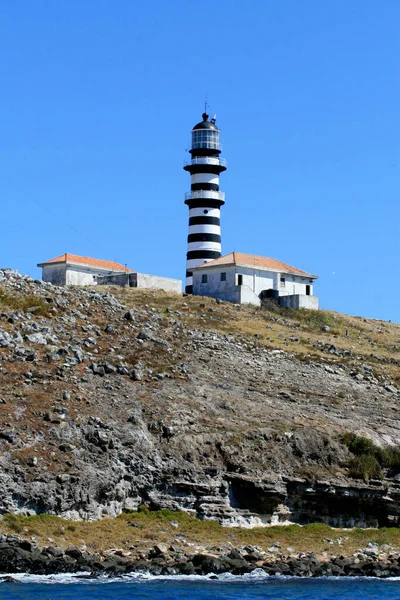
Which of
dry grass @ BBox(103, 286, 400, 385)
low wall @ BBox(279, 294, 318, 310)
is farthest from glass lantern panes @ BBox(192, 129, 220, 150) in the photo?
dry grass @ BBox(103, 286, 400, 385)

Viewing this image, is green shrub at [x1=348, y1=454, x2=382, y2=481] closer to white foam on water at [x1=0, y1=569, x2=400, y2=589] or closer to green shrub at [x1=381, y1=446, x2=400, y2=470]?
green shrub at [x1=381, y1=446, x2=400, y2=470]

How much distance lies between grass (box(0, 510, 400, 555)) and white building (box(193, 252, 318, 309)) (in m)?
25.8

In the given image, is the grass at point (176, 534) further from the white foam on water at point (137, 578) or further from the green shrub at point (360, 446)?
the green shrub at point (360, 446)

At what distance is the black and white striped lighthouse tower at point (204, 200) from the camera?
70500 mm

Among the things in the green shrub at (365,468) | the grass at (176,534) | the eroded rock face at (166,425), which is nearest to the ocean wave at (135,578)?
the grass at (176,534)

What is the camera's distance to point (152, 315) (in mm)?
50594

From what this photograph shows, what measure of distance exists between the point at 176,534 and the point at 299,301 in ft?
99.2

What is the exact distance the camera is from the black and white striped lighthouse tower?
70.5 m

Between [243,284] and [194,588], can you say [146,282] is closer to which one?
[243,284]

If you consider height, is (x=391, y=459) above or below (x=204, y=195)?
below

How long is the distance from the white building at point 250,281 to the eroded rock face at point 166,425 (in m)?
14.9

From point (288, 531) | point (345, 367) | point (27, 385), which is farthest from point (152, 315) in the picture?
point (288, 531)

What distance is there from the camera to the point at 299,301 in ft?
209

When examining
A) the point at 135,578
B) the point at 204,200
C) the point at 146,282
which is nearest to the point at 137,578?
the point at 135,578
